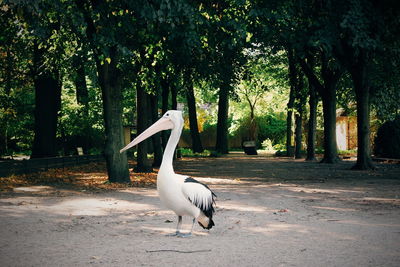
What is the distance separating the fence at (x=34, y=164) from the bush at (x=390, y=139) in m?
19.2

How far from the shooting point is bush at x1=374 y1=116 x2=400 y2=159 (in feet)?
98.1

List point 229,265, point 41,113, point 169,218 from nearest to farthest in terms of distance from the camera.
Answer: point 229,265, point 169,218, point 41,113

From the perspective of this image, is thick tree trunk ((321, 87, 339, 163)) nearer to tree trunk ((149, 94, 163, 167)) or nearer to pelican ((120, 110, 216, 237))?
tree trunk ((149, 94, 163, 167))

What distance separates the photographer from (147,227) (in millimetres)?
8578

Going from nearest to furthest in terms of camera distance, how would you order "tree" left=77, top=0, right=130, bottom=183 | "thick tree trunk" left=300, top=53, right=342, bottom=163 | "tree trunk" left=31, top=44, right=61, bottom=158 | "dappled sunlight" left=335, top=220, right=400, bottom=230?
"dappled sunlight" left=335, top=220, right=400, bottom=230 < "tree" left=77, top=0, right=130, bottom=183 < "tree trunk" left=31, top=44, right=61, bottom=158 < "thick tree trunk" left=300, top=53, right=342, bottom=163

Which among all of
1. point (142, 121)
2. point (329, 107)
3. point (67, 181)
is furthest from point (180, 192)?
point (329, 107)

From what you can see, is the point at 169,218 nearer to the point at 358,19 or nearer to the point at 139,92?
Answer: the point at 358,19

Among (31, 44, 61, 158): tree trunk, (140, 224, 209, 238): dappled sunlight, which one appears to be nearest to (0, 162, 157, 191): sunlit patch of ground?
(31, 44, 61, 158): tree trunk

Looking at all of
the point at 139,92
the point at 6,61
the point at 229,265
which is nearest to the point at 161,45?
the point at 139,92

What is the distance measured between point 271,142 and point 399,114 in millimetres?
27017

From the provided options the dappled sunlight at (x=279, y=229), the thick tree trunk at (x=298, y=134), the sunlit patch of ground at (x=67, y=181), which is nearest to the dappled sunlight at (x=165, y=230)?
the dappled sunlight at (x=279, y=229)

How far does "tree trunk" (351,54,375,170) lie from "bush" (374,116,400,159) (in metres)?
8.54

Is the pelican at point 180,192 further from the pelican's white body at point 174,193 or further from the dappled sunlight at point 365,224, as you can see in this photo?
the dappled sunlight at point 365,224

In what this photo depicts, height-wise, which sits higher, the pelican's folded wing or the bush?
the bush
